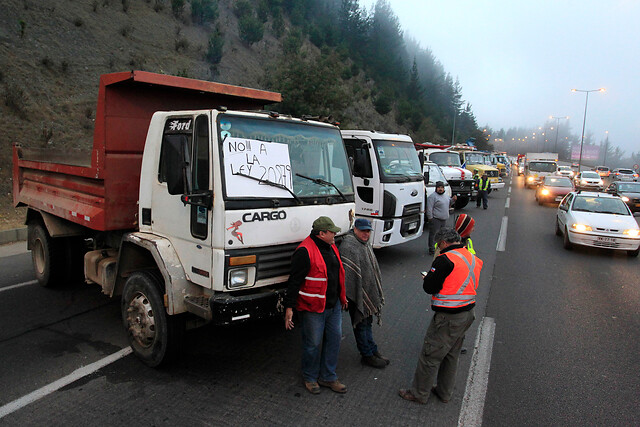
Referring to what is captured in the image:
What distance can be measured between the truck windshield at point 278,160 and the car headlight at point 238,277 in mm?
641

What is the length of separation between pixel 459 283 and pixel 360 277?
0.96 metres

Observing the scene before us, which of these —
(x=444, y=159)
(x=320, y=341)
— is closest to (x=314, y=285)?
(x=320, y=341)

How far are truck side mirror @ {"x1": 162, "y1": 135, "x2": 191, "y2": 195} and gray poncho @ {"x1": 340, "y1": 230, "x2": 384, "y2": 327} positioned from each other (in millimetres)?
1592

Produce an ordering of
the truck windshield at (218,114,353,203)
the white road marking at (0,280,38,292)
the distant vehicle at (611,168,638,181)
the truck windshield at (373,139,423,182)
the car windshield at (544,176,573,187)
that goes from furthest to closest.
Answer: the distant vehicle at (611,168,638,181), the car windshield at (544,176,573,187), the truck windshield at (373,139,423,182), the white road marking at (0,280,38,292), the truck windshield at (218,114,353,203)

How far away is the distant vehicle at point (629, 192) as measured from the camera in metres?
18.7

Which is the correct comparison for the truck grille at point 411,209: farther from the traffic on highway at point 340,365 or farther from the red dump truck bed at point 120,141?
the red dump truck bed at point 120,141

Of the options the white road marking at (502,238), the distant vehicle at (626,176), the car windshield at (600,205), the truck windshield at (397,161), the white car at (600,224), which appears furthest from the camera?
the distant vehicle at (626,176)

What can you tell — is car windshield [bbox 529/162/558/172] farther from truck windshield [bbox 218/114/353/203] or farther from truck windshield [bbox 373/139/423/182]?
truck windshield [bbox 218/114/353/203]

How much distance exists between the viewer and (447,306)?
3.75 metres

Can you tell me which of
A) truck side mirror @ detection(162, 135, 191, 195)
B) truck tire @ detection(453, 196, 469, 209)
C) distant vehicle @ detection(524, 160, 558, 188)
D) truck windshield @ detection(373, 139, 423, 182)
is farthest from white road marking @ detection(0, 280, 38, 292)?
distant vehicle @ detection(524, 160, 558, 188)

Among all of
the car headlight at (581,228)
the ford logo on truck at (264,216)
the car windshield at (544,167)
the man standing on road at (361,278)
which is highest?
the car windshield at (544,167)

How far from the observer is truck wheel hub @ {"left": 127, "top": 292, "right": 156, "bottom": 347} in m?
4.35

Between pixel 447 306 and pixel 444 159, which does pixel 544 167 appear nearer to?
pixel 444 159

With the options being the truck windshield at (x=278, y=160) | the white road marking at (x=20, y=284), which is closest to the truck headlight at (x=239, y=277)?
the truck windshield at (x=278, y=160)
